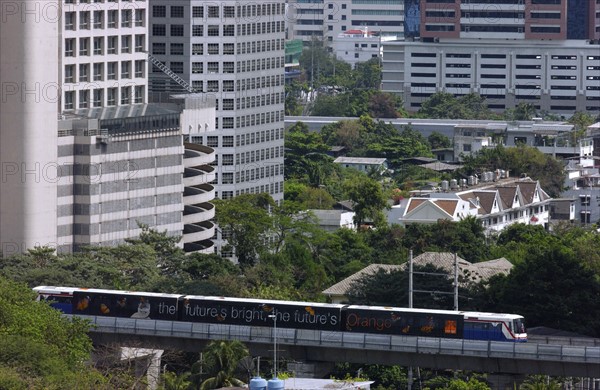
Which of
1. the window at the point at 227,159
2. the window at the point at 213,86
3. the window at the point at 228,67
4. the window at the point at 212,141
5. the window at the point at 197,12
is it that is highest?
the window at the point at 197,12

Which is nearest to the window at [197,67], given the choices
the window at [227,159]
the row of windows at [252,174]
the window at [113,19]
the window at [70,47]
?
the window at [227,159]

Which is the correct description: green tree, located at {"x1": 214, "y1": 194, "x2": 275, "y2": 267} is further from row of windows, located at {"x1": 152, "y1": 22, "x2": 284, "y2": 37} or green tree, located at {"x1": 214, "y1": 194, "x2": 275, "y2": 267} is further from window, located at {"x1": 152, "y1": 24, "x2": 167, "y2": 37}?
row of windows, located at {"x1": 152, "y1": 22, "x2": 284, "y2": 37}

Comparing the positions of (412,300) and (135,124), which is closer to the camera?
(412,300)

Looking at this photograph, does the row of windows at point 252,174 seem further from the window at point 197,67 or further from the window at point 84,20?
the window at point 84,20

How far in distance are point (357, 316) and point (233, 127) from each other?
72823mm

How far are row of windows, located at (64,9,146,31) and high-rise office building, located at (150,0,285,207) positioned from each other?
23.1 metres

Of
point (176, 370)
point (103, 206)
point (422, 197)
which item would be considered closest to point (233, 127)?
point (422, 197)

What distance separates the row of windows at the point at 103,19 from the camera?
13912 centimetres

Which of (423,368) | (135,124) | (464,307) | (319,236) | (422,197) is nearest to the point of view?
(423,368)

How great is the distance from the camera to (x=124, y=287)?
12288 cm

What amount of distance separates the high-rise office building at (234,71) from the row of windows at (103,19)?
23.1 metres

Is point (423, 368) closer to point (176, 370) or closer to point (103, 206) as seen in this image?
point (176, 370)

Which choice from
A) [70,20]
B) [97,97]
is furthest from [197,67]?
[70,20]

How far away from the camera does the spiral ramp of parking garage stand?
146375 millimetres
